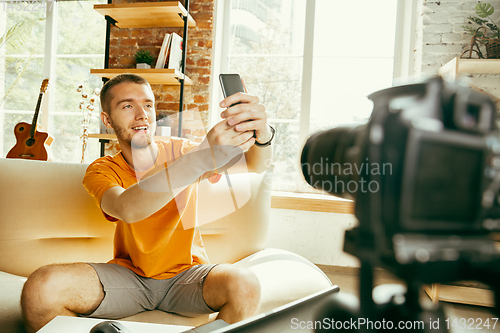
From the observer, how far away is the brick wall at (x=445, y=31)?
191 cm

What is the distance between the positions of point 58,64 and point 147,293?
108 inches

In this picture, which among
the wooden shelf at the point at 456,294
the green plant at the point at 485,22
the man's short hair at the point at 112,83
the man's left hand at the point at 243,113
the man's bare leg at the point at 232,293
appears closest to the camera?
the wooden shelf at the point at 456,294

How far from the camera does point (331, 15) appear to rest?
2.36m

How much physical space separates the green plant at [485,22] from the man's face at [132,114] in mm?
1975

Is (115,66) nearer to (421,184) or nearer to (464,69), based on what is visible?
(464,69)

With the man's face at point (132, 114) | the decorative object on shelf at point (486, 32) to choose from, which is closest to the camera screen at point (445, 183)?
the man's face at point (132, 114)

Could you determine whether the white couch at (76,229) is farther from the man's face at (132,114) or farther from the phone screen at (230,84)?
the phone screen at (230,84)

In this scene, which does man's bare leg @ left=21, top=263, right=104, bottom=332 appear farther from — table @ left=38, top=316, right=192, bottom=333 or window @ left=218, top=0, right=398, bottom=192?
window @ left=218, top=0, right=398, bottom=192

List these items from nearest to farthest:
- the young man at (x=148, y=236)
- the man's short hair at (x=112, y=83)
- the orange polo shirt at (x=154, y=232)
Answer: the young man at (x=148, y=236) → the orange polo shirt at (x=154, y=232) → the man's short hair at (x=112, y=83)

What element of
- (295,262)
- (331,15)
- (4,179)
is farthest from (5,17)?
(295,262)

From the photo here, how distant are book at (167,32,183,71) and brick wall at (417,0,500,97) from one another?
5.59ft

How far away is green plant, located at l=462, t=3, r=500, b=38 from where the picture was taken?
5.79 ft

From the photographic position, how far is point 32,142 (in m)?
2.11

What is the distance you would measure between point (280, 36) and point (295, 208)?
1.43 metres
